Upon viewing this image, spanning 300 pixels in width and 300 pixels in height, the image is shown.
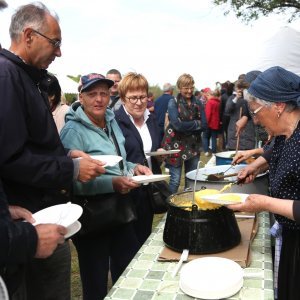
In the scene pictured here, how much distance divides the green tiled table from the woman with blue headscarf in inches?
4.8

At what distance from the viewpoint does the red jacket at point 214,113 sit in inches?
340

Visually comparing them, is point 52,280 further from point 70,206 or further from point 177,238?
point 177,238

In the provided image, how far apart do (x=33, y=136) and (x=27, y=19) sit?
0.50 m

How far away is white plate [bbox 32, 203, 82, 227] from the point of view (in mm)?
1306

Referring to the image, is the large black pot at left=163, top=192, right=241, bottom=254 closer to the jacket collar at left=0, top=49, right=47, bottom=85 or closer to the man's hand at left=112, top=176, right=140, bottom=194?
the man's hand at left=112, top=176, right=140, bottom=194

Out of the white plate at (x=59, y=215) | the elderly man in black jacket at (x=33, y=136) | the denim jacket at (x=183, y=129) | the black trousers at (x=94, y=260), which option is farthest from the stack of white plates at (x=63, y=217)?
the denim jacket at (x=183, y=129)

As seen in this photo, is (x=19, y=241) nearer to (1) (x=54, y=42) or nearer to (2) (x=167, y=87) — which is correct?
(1) (x=54, y=42)

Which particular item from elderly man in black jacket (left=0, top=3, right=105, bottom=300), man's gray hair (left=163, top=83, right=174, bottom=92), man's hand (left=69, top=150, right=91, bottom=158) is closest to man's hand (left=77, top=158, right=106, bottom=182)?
elderly man in black jacket (left=0, top=3, right=105, bottom=300)

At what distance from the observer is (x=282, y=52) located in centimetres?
770

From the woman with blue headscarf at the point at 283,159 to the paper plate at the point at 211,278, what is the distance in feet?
0.89

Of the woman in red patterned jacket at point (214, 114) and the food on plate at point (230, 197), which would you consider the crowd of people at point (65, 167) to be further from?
the woman in red patterned jacket at point (214, 114)

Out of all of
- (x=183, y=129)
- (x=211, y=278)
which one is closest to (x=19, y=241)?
(x=211, y=278)

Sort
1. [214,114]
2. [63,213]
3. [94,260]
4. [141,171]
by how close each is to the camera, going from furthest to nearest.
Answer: [214,114], [141,171], [94,260], [63,213]

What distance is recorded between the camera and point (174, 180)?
430 cm
